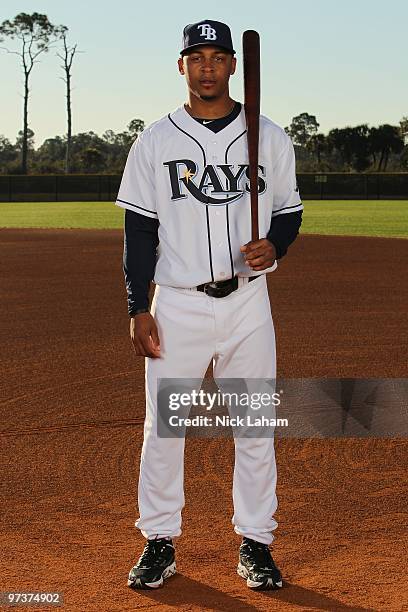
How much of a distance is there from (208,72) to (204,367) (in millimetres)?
1131

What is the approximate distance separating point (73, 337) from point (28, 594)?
618 cm

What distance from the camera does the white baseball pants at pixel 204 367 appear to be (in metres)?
3.89

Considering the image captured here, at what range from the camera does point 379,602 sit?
3711mm

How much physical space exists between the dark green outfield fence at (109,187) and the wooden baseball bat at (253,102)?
180 feet

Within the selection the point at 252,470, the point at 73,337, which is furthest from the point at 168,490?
the point at 73,337

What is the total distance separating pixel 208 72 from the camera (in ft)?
12.6

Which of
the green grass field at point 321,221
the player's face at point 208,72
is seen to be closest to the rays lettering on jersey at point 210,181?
the player's face at point 208,72

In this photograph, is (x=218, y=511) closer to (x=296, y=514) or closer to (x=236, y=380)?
(x=296, y=514)

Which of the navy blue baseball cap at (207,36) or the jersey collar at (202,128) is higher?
the navy blue baseball cap at (207,36)

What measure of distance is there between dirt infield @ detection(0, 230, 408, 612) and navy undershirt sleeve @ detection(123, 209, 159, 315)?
110 centimetres

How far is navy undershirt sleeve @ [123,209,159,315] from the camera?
13.0 ft

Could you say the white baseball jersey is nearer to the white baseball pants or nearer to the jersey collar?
the jersey collar

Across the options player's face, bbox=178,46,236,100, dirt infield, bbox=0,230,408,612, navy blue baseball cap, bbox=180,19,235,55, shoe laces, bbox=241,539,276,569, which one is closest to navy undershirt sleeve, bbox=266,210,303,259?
player's face, bbox=178,46,236,100

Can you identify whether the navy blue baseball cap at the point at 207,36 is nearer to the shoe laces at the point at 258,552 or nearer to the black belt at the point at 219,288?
the black belt at the point at 219,288
